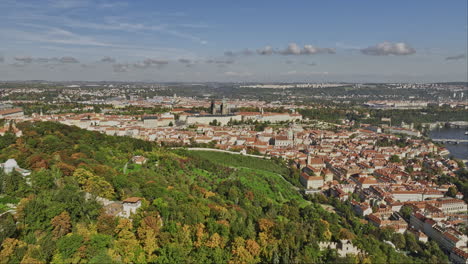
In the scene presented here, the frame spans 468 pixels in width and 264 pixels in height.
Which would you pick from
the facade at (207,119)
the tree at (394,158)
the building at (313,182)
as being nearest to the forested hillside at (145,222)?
the building at (313,182)

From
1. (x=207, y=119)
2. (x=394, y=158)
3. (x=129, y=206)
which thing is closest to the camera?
(x=129, y=206)

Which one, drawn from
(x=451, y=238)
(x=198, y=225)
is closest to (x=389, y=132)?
(x=451, y=238)

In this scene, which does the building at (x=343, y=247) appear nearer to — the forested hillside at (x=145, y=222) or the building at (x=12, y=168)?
the forested hillside at (x=145, y=222)

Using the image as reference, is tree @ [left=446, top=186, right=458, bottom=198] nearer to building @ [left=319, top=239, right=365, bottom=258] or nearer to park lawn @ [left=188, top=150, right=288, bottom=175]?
park lawn @ [left=188, top=150, right=288, bottom=175]

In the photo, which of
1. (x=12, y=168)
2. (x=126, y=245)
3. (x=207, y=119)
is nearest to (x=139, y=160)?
(x=12, y=168)

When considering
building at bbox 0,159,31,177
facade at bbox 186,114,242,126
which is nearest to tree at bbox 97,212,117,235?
building at bbox 0,159,31,177

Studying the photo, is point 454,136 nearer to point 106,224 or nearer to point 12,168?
point 106,224

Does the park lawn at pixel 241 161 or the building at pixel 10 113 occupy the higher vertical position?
the building at pixel 10 113
